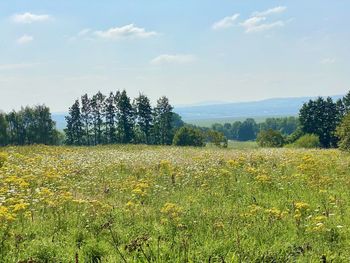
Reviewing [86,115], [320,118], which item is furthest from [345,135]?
[86,115]

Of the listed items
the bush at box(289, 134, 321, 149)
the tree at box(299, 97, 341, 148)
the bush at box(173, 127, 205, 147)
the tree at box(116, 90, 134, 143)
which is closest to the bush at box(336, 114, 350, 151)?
the bush at box(289, 134, 321, 149)

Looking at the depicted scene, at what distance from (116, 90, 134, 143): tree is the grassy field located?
65.7m

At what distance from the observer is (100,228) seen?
703cm

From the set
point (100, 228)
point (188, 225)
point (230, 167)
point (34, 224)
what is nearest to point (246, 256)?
point (188, 225)

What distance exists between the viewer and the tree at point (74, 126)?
87.1 m

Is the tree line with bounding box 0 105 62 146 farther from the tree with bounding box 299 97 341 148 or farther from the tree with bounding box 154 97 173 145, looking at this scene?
the tree with bounding box 299 97 341 148

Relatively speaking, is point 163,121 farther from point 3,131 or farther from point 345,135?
point 345,135

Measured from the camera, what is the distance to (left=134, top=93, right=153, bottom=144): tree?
77.8 meters

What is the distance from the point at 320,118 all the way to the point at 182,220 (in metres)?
71.1

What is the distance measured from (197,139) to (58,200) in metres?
70.3

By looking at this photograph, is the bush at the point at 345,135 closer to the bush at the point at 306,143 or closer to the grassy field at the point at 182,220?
the grassy field at the point at 182,220

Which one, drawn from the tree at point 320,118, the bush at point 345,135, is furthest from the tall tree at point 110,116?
the bush at point 345,135

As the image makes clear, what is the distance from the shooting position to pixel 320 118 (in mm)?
72500

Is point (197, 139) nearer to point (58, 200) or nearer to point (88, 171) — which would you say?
point (88, 171)
